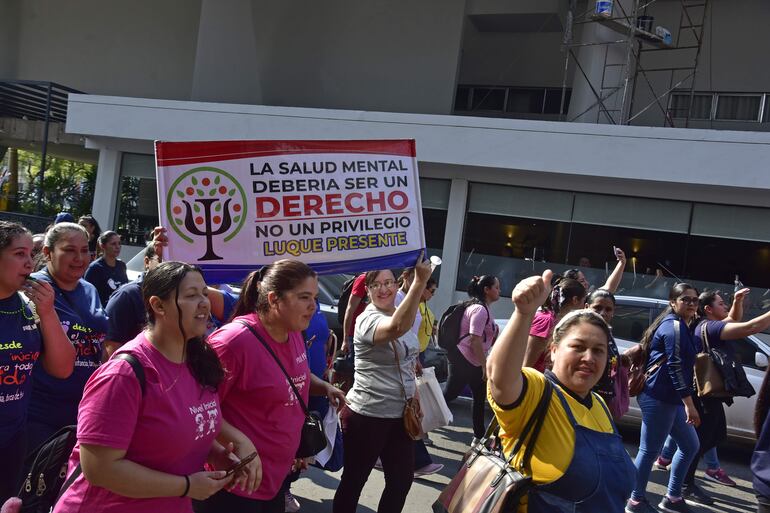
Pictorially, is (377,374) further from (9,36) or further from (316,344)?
Result: (9,36)

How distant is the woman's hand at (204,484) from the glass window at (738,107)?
59.7 ft

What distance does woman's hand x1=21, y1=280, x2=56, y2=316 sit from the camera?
3.15 m

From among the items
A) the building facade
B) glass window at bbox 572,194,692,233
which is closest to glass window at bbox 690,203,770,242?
the building facade

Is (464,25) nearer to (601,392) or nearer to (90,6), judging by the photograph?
(90,6)

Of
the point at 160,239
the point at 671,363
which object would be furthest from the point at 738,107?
the point at 160,239

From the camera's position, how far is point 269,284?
322cm

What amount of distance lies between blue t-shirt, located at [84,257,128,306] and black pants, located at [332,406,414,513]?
11.2ft

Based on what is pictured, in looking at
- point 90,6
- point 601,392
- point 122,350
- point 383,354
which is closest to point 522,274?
point 601,392

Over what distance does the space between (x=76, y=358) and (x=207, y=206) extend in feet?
3.56

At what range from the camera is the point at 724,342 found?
6.40 m

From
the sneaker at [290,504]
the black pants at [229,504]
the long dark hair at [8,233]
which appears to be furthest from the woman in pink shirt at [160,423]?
the sneaker at [290,504]

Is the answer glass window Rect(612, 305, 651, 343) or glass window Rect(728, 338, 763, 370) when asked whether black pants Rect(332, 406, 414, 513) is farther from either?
glass window Rect(728, 338, 763, 370)

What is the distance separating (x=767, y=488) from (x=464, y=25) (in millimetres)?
17730

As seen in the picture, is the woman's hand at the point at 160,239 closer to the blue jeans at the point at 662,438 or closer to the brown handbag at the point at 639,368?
the brown handbag at the point at 639,368
